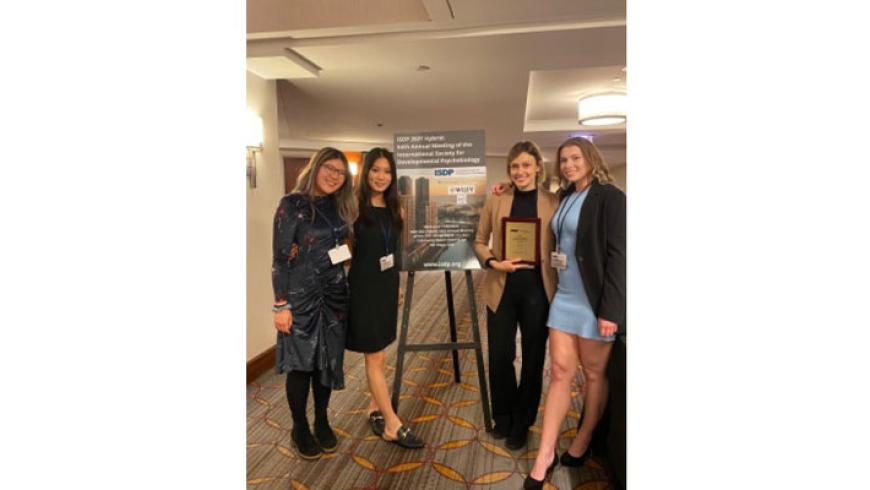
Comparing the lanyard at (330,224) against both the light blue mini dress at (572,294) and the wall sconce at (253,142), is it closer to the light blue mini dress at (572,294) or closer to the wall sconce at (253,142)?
the light blue mini dress at (572,294)

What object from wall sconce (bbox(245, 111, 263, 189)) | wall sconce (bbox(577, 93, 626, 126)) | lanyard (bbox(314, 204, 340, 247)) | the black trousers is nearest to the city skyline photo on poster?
the black trousers

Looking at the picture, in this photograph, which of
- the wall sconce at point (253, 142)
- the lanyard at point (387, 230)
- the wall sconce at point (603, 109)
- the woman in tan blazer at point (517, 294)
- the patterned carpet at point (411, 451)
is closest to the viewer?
the patterned carpet at point (411, 451)

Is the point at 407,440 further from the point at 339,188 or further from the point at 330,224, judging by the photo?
the point at 339,188

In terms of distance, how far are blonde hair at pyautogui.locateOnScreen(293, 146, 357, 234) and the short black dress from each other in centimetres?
7

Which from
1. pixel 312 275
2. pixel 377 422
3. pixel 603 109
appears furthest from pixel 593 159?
pixel 603 109

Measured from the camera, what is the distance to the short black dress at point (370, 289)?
7.56 feet

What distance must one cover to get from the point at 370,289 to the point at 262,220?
1.58 metres

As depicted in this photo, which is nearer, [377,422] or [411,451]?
[411,451]

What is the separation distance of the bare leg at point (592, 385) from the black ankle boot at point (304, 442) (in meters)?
1.20

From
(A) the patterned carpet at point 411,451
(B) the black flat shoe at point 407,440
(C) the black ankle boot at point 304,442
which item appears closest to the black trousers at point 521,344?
(A) the patterned carpet at point 411,451

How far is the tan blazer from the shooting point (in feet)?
7.27

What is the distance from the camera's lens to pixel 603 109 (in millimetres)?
5211

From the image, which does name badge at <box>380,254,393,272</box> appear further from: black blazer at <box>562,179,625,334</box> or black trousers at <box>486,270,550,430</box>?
black blazer at <box>562,179,625,334</box>
